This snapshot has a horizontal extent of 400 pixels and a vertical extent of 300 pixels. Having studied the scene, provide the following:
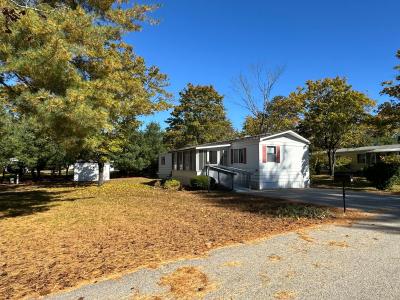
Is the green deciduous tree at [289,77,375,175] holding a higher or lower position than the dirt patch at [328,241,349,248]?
higher

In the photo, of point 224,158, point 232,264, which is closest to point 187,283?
point 232,264

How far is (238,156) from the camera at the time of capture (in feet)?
69.9

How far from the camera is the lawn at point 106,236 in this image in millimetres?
4684

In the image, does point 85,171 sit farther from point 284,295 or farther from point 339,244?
point 284,295

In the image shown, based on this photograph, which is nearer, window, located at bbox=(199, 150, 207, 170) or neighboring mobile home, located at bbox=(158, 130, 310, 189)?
neighboring mobile home, located at bbox=(158, 130, 310, 189)

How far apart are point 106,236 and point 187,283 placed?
3401mm

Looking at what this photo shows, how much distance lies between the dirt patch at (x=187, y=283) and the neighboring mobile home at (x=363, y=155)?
33.4 m

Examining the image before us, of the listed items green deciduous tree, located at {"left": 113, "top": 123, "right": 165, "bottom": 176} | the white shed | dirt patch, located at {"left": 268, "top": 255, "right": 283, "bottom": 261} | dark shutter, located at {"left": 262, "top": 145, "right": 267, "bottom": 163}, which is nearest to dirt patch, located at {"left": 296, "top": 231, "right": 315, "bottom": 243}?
dirt patch, located at {"left": 268, "top": 255, "right": 283, "bottom": 261}

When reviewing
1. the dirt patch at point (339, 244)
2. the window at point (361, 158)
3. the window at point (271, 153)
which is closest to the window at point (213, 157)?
the window at point (271, 153)

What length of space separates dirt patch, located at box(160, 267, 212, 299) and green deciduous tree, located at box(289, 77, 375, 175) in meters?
24.0

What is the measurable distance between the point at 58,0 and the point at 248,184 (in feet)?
44.8

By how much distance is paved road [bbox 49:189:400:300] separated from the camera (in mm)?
3818

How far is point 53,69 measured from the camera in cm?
722

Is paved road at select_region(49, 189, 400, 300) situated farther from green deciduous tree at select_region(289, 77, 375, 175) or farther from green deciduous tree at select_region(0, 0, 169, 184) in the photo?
green deciduous tree at select_region(289, 77, 375, 175)
